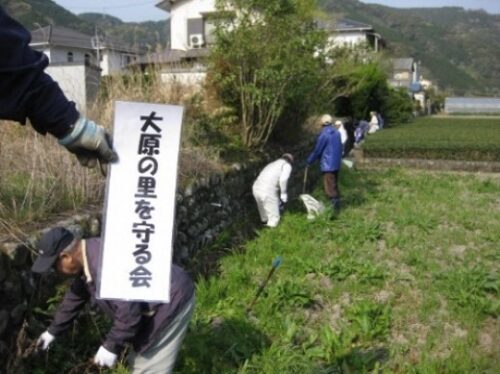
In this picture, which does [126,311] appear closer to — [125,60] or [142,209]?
[142,209]

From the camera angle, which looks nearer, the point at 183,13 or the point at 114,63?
the point at 114,63

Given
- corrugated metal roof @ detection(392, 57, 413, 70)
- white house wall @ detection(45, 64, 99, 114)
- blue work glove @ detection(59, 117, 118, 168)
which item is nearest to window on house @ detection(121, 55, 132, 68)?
white house wall @ detection(45, 64, 99, 114)

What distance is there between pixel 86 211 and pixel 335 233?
3.75 metres

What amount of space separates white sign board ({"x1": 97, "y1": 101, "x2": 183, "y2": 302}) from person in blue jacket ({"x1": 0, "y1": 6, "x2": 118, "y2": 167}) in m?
0.48

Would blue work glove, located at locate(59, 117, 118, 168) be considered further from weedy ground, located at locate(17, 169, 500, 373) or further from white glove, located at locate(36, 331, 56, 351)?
weedy ground, located at locate(17, 169, 500, 373)

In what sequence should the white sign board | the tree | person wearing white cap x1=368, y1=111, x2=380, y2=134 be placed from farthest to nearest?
person wearing white cap x1=368, y1=111, x2=380, y2=134, the tree, the white sign board

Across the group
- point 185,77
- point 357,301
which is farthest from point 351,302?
point 185,77

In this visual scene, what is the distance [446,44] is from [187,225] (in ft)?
438

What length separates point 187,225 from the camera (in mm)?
6160

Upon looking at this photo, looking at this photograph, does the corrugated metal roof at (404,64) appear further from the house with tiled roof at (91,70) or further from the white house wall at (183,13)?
the house with tiled roof at (91,70)

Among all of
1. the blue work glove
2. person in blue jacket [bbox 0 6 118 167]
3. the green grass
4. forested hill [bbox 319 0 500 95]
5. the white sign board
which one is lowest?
the green grass

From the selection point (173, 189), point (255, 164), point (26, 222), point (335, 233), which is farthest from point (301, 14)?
point (173, 189)

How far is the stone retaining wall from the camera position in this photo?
3.36m

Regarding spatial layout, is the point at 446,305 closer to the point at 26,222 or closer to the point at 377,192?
the point at 26,222
